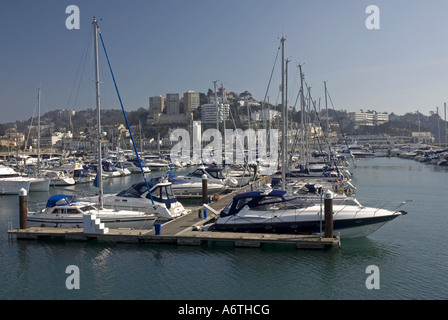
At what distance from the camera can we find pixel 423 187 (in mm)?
48781

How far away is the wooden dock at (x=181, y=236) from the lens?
20.1m

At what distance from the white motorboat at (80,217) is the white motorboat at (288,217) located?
4.09m

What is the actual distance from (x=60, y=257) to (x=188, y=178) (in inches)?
888

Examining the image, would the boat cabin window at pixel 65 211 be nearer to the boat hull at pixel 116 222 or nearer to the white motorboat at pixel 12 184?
the boat hull at pixel 116 222

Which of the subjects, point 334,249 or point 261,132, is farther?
point 261,132

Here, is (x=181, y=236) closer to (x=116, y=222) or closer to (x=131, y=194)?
(x=116, y=222)

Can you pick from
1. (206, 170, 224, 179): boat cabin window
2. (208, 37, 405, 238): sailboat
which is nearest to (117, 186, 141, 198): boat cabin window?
(208, 37, 405, 238): sailboat

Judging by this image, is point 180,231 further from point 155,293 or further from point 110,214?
point 155,293

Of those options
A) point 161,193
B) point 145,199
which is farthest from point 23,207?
point 161,193

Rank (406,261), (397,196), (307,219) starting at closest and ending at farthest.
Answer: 1. (406,261)
2. (307,219)
3. (397,196)

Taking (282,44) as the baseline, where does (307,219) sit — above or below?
below

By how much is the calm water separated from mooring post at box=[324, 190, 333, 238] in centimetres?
92

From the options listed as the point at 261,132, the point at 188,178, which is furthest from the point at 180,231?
the point at 261,132
